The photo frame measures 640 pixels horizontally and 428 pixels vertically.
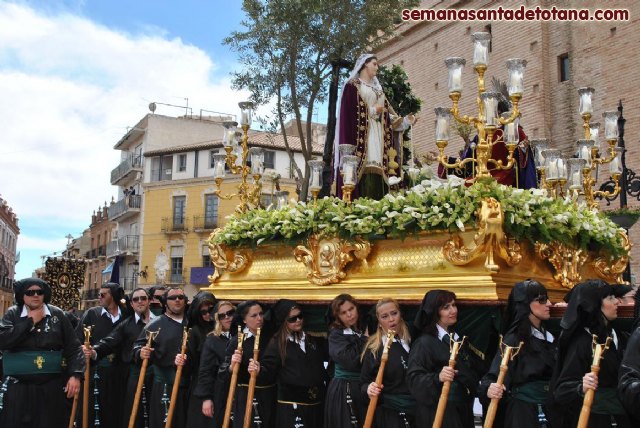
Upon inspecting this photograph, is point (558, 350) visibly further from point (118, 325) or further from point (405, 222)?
point (118, 325)

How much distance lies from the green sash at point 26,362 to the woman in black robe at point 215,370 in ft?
4.34

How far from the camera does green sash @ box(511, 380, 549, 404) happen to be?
472cm

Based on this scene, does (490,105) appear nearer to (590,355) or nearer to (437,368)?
(437,368)

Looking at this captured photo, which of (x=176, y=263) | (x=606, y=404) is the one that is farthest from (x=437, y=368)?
Answer: (x=176, y=263)

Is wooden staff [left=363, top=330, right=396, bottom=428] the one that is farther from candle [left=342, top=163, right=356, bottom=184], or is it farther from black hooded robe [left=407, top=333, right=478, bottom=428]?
candle [left=342, top=163, right=356, bottom=184]

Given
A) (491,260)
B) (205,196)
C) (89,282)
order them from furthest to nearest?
(89,282) < (205,196) < (491,260)

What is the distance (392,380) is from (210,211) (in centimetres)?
3502

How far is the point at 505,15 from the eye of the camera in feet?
80.6

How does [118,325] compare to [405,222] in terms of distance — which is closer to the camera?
[405,222]

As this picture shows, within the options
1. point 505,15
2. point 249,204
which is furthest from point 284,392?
point 505,15

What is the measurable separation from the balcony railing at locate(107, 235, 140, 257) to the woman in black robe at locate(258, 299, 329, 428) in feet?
126

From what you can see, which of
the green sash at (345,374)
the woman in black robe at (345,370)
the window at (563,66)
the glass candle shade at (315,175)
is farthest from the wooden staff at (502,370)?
the window at (563,66)

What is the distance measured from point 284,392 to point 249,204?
3.69 m

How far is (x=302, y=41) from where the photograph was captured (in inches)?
575
